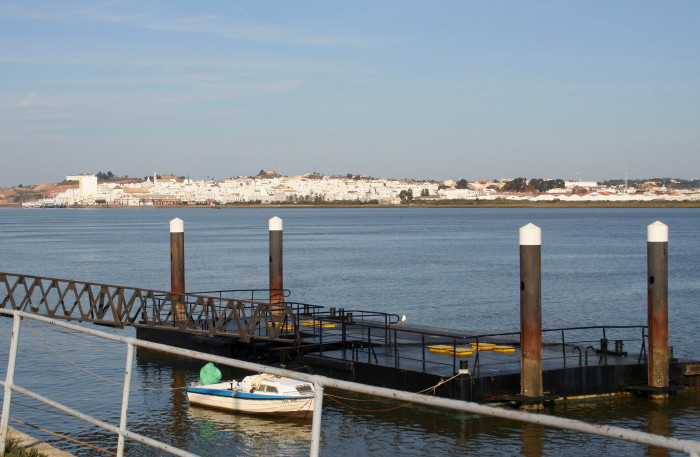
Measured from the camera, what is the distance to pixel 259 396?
19.5 m

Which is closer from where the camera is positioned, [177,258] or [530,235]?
[530,235]

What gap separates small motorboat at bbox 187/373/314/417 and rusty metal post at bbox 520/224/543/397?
4674 millimetres

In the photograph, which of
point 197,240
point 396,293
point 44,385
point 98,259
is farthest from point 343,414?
point 197,240

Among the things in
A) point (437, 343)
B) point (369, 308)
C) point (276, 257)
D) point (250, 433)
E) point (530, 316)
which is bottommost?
point (369, 308)

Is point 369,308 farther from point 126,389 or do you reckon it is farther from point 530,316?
point 126,389

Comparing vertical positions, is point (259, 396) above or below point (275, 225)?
below

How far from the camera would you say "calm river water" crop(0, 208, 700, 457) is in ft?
58.4

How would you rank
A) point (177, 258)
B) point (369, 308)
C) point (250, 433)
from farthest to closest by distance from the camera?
point (369, 308) < point (177, 258) < point (250, 433)

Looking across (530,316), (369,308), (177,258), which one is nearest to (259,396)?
(530,316)

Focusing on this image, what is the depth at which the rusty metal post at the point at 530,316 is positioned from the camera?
18.5m

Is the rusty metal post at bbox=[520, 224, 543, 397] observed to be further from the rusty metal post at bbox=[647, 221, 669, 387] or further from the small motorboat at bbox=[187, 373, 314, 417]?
the small motorboat at bbox=[187, 373, 314, 417]

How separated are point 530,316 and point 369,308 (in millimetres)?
25619

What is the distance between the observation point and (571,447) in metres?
17.1

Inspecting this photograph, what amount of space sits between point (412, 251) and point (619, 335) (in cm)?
5466
